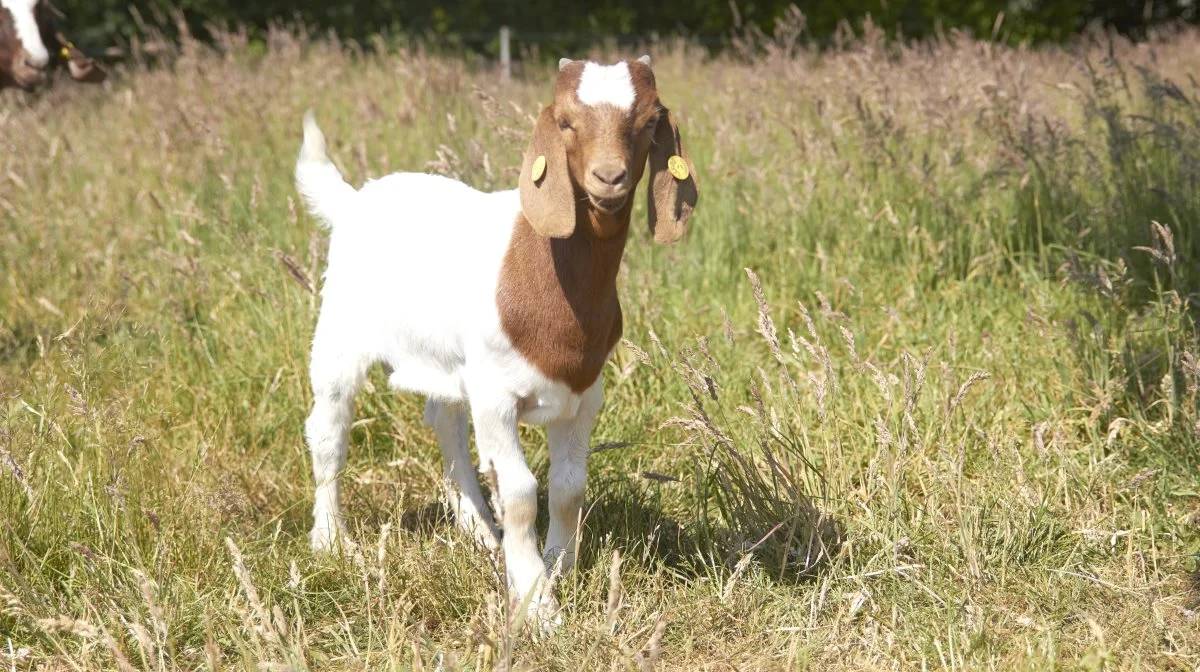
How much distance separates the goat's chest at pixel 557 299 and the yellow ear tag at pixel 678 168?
0.22m

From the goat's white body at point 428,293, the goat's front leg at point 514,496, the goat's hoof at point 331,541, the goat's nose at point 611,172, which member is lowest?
the goat's hoof at point 331,541

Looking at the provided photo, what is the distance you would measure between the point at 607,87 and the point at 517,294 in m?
0.56

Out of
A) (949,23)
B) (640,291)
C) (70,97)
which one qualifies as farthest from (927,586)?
(949,23)

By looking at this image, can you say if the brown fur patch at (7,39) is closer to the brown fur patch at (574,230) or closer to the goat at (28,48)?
the goat at (28,48)

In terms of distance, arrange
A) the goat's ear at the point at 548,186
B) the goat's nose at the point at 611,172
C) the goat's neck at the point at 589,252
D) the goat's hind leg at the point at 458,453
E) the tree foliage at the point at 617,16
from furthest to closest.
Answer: the tree foliage at the point at 617,16 < the goat's hind leg at the point at 458,453 < the goat's neck at the point at 589,252 < the goat's ear at the point at 548,186 < the goat's nose at the point at 611,172

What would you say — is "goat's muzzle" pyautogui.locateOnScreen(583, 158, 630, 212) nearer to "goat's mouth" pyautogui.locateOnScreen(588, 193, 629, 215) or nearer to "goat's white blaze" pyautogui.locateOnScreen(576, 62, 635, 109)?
"goat's mouth" pyautogui.locateOnScreen(588, 193, 629, 215)

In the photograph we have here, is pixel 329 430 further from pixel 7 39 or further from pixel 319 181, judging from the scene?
pixel 7 39

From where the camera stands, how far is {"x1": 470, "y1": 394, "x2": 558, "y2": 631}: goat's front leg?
296 centimetres

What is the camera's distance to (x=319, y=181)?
149 inches

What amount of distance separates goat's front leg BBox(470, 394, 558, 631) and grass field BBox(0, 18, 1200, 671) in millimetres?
104

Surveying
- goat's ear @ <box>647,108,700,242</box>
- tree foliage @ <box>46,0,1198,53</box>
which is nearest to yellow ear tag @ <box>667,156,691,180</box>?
goat's ear @ <box>647,108,700,242</box>

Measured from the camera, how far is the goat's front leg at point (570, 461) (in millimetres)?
3143

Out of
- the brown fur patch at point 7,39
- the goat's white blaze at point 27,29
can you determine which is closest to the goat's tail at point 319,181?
the goat's white blaze at point 27,29

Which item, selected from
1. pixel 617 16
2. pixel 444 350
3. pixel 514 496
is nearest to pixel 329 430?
pixel 444 350
